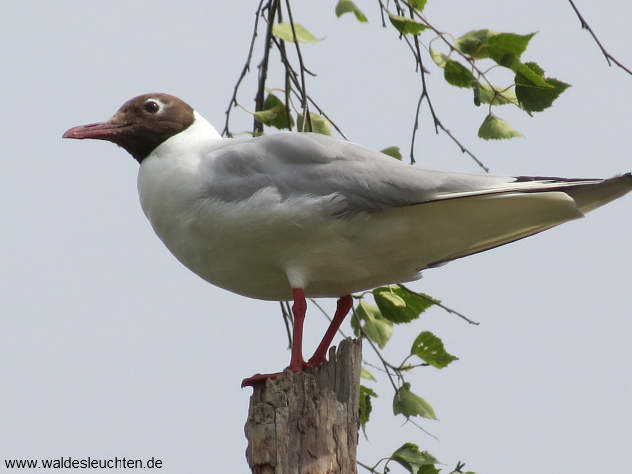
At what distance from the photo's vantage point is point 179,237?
4379mm

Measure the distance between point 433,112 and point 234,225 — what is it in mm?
1257

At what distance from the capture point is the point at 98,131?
15.4 feet

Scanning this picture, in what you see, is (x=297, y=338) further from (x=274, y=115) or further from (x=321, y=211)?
(x=274, y=115)

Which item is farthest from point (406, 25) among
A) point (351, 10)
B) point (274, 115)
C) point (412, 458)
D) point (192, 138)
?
point (412, 458)

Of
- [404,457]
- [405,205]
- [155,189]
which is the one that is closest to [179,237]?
[155,189]

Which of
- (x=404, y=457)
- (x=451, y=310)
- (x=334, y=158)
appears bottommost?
(x=404, y=457)

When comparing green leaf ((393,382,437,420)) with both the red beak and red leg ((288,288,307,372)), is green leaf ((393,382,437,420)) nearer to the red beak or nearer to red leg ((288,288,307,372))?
red leg ((288,288,307,372))

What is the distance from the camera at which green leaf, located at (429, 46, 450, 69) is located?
441 cm

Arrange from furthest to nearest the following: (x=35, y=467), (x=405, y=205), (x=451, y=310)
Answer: (x=35, y=467) → (x=451, y=310) → (x=405, y=205)

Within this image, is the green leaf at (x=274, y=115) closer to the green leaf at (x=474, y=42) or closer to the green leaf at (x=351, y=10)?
the green leaf at (x=351, y=10)

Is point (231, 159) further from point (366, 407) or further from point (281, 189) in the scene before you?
point (366, 407)

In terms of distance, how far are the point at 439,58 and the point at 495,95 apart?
11.2 inches

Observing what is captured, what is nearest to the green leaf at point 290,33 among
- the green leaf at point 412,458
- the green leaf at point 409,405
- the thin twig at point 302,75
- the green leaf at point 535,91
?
the thin twig at point 302,75

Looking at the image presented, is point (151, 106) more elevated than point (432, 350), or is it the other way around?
point (151, 106)
